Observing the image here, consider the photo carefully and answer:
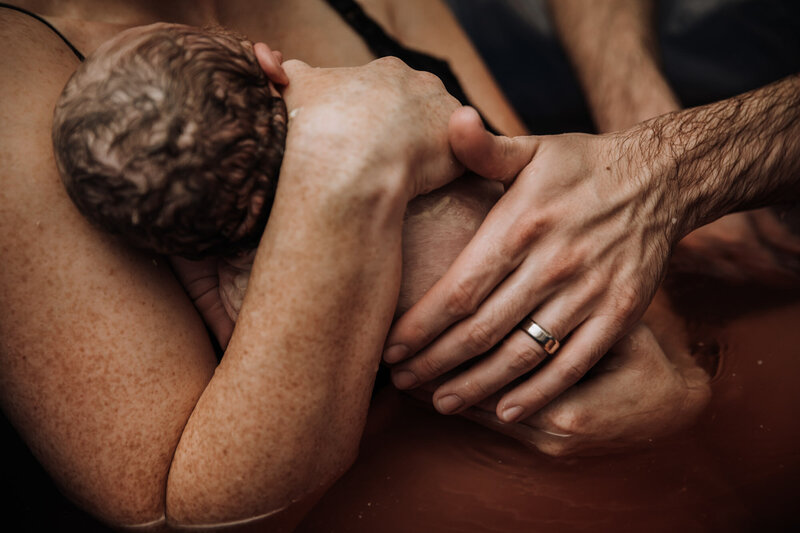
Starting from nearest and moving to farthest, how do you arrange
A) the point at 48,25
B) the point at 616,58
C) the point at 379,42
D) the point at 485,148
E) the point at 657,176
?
the point at 485,148 < the point at 48,25 < the point at 657,176 < the point at 379,42 < the point at 616,58

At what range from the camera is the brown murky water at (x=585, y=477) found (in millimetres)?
1209

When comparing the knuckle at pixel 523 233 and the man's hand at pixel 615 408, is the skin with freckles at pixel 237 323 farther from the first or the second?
the man's hand at pixel 615 408

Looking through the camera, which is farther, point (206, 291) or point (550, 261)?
point (206, 291)

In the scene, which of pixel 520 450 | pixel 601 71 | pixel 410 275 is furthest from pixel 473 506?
pixel 601 71

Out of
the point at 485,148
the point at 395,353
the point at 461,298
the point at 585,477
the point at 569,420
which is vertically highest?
the point at 485,148

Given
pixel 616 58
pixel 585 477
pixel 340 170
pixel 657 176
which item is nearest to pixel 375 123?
pixel 340 170

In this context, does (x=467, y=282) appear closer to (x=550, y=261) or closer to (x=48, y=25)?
(x=550, y=261)

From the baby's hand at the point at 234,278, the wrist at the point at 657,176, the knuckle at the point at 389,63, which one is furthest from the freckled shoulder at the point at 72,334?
the wrist at the point at 657,176

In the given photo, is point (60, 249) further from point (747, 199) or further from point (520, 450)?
point (747, 199)

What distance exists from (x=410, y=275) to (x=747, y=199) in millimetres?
879

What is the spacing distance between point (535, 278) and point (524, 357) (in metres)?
0.15

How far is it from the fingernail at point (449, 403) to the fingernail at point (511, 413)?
0.28ft

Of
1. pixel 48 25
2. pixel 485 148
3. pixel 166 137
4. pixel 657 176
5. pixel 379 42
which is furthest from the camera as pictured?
pixel 379 42

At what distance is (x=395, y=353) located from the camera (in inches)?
42.0
